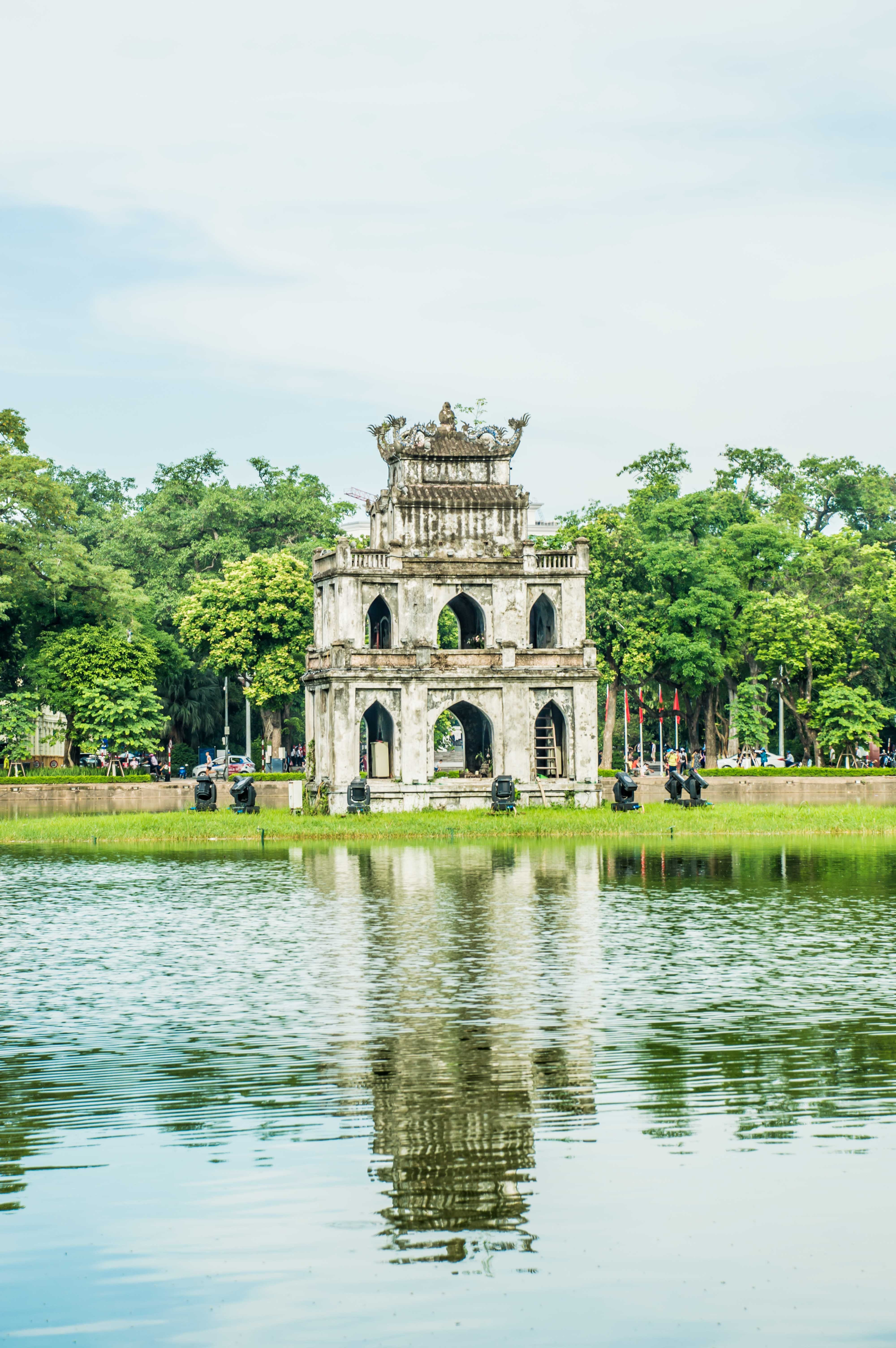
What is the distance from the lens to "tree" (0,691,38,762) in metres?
76.6

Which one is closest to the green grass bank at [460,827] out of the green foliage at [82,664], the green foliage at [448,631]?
the green foliage at [82,664]

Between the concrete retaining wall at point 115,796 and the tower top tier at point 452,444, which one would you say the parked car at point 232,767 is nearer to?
the concrete retaining wall at point 115,796

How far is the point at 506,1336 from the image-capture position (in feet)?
29.7

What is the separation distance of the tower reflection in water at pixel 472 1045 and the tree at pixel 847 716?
49650 millimetres

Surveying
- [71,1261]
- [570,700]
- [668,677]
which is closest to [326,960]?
[71,1261]

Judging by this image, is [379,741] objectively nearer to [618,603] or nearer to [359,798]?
[359,798]

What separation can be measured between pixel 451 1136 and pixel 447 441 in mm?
47217

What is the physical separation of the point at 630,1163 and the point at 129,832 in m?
35.5

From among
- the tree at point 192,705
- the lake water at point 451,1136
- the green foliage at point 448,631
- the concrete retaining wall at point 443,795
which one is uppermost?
the green foliage at point 448,631

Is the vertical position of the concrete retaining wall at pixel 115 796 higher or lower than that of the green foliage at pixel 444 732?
lower

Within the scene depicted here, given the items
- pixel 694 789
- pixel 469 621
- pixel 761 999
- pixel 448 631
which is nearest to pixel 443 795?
pixel 469 621

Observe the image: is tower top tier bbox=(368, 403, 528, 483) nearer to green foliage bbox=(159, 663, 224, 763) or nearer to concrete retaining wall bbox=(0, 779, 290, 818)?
concrete retaining wall bbox=(0, 779, 290, 818)

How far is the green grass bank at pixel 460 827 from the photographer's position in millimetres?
45594

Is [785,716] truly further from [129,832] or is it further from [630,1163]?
[630,1163]
